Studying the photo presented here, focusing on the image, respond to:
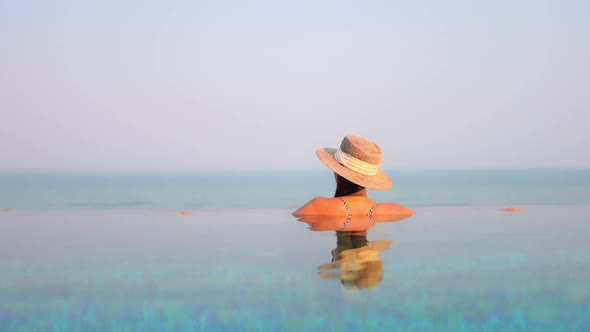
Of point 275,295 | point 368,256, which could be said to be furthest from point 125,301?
point 368,256

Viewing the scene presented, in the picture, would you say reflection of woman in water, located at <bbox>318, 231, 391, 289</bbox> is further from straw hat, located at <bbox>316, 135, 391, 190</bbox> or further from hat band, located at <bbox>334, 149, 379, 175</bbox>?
hat band, located at <bbox>334, 149, 379, 175</bbox>

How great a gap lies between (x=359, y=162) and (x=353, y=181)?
329mm

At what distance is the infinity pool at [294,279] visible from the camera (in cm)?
484

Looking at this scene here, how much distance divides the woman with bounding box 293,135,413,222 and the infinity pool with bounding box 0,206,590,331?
46 centimetres

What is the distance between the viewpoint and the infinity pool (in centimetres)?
484

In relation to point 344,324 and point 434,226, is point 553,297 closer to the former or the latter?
point 344,324

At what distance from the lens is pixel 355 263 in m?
6.90

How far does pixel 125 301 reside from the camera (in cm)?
550

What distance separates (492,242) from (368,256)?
2837 millimetres

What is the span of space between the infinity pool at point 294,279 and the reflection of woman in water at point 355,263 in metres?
0.02

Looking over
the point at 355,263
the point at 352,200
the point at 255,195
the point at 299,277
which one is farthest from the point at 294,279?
the point at 255,195

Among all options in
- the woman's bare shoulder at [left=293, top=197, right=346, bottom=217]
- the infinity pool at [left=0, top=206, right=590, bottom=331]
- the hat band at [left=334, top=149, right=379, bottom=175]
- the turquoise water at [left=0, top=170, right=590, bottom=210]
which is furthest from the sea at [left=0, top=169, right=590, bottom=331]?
the turquoise water at [left=0, top=170, right=590, bottom=210]

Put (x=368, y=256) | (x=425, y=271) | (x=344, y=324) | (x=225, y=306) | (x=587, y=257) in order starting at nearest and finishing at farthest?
(x=344, y=324)
(x=225, y=306)
(x=425, y=271)
(x=368, y=256)
(x=587, y=257)

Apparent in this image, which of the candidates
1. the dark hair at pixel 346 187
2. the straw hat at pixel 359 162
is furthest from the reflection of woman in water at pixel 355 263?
the dark hair at pixel 346 187
